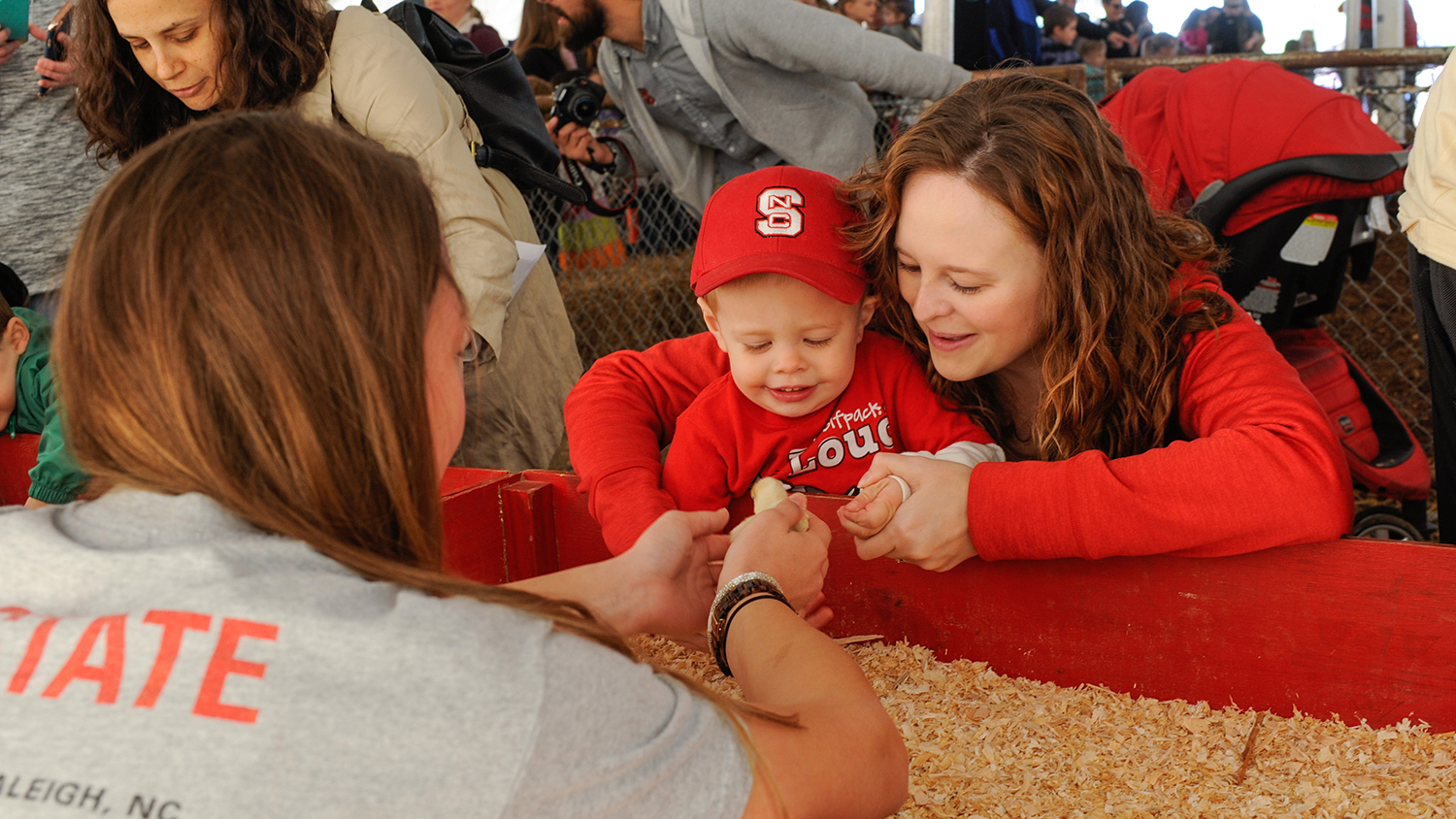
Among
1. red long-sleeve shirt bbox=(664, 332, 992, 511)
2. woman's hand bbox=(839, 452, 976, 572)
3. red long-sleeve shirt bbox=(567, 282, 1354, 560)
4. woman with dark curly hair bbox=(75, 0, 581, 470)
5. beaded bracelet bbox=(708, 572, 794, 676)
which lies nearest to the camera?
beaded bracelet bbox=(708, 572, 794, 676)

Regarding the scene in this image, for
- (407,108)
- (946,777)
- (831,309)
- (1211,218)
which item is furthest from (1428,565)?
(407,108)

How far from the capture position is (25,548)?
2.29 ft

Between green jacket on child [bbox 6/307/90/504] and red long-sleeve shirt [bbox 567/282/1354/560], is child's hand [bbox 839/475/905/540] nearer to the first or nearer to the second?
red long-sleeve shirt [bbox 567/282/1354/560]

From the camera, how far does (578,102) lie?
3.18 metres

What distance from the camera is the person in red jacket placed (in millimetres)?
1263

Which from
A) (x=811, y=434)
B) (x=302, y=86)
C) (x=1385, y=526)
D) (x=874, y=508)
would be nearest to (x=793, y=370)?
(x=811, y=434)

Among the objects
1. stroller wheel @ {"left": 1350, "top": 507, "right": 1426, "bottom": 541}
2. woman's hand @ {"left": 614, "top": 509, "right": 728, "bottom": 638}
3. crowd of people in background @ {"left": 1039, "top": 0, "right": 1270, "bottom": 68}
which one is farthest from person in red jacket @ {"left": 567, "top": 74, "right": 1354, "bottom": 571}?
crowd of people in background @ {"left": 1039, "top": 0, "right": 1270, "bottom": 68}

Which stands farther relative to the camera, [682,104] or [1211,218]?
[682,104]

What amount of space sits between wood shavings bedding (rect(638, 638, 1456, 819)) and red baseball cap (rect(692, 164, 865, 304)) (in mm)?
619

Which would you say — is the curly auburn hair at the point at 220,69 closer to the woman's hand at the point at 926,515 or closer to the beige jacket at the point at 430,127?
the beige jacket at the point at 430,127

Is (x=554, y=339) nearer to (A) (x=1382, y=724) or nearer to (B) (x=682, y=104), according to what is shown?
(B) (x=682, y=104)

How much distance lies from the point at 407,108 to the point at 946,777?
5.23 ft

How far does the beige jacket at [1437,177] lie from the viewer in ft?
5.38

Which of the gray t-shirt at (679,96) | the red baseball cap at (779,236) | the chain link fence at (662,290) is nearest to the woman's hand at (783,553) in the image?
the red baseball cap at (779,236)
